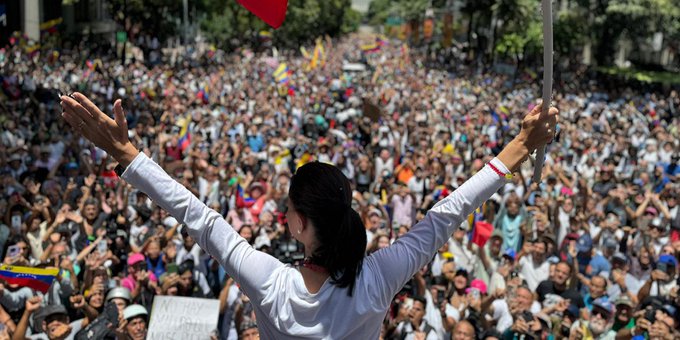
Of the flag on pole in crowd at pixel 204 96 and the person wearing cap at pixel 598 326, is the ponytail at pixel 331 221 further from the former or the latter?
the flag on pole in crowd at pixel 204 96

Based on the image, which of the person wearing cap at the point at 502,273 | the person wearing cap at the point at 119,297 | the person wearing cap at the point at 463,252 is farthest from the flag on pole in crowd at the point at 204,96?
the person wearing cap at the point at 119,297

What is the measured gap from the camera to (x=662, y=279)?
612 centimetres

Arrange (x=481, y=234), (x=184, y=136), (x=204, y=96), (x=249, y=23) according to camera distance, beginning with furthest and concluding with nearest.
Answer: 1. (x=249, y=23)
2. (x=204, y=96)
3. (x=184, y=136)
4. (x=481, y=234)

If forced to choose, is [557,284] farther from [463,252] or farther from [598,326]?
[463,252]

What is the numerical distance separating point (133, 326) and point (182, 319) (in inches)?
27.5

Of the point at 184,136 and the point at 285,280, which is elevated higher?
the point at 285,280

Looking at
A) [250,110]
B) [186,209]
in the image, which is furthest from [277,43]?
[186,209]

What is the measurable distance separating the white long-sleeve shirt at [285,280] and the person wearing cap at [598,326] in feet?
11.5

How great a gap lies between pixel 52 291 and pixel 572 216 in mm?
5395

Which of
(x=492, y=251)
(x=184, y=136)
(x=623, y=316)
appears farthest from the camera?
(x=184, y=136)

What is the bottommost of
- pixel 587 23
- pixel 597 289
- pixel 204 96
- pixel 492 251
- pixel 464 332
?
pixel 204 96

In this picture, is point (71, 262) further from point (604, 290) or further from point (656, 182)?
point (656, 182)

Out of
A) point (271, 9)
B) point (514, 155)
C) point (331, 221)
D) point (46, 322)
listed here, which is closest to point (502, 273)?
point (46, 322)

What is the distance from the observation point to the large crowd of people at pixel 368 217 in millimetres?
5125
